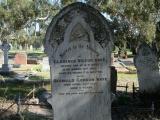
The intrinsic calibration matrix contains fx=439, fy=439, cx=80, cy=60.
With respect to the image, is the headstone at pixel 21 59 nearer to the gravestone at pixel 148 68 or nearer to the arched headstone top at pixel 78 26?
the gravestone at pixel 148 68

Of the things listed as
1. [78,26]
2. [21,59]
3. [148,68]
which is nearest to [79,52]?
[78,26]

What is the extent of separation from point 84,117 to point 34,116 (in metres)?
4.41

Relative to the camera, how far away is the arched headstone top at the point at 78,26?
7.16 m

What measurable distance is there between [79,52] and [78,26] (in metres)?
0.43

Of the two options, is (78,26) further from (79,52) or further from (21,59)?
(21,59)

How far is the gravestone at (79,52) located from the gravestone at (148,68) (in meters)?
8.33

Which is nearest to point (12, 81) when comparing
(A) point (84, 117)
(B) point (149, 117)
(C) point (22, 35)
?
(B) point (149, 117)

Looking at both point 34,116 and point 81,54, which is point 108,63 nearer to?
point 81,54

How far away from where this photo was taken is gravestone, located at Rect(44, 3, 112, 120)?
7.16 m

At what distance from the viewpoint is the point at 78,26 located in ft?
23.6

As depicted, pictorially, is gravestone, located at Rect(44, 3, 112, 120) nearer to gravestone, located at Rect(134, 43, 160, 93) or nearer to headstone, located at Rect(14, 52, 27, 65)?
gravestone, located at Rect(134, 43, 160, 93)

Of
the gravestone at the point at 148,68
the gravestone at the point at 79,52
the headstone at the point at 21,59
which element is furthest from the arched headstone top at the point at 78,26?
the headstone at the point at 21,59

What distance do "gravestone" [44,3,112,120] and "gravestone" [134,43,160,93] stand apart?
8.33 m

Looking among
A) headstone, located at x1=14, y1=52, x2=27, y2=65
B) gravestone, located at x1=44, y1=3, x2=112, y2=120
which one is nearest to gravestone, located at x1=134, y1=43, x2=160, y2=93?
gravestone, located at x1=44, y1=3, x2=112, y2=120
